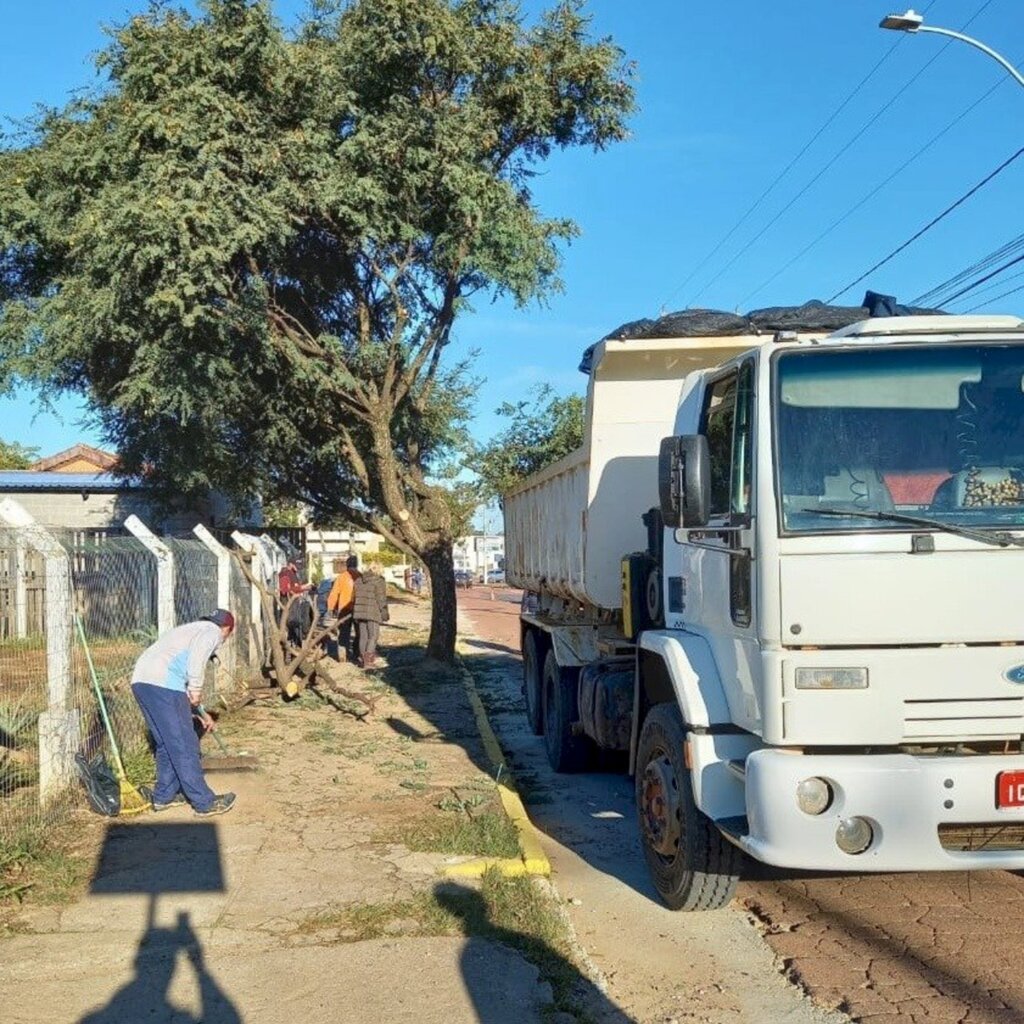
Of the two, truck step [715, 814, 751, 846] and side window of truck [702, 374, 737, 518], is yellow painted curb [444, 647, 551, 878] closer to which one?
truck step [715, 814, 751, 846]

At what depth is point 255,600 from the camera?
17141 mm

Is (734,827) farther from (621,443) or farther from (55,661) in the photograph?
(55,661)

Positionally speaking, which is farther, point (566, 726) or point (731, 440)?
point (566, 726)

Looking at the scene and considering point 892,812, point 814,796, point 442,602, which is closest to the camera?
point 892,812

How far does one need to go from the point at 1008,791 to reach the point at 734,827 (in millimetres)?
1123

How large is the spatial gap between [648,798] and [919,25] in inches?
363

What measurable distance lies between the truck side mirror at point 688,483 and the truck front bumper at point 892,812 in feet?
3.58

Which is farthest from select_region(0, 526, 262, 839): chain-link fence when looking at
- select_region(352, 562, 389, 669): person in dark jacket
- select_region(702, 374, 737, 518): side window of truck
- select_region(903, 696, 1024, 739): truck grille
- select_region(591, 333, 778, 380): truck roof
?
select_region(352, 562, 389, 669): person in dark jacket

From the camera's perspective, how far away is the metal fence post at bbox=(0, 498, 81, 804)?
7449 millimetres

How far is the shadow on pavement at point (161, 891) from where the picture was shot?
4590 millimetres

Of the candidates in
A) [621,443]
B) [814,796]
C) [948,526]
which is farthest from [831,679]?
[621,443]

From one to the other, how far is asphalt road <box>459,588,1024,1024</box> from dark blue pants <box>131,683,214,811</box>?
2406 millimetres

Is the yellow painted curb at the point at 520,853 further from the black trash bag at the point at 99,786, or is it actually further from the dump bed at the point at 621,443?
the black trash bag at the point at 99,786

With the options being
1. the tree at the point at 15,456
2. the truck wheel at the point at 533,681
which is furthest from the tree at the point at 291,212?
the tree at the point at 15,456
